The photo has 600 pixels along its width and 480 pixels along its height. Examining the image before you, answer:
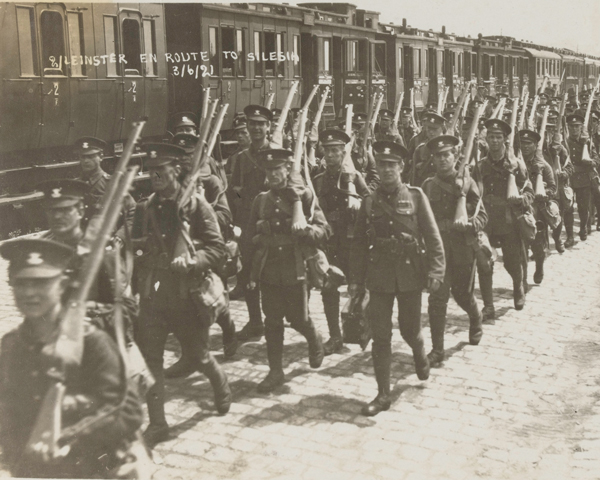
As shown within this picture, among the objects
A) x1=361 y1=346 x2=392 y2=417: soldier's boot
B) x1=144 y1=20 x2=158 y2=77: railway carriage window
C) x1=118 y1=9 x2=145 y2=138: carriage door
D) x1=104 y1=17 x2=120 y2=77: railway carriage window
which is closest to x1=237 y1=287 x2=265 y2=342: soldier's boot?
x1=361 y1=346 x2=392 y2=417: soldier's boot

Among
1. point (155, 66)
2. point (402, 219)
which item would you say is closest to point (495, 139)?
point (402, 219)

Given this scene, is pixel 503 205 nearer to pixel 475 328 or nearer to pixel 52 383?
pixel 475 328

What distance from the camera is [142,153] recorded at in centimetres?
1089

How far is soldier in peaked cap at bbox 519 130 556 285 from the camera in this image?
31.4ft

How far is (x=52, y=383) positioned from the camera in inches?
132

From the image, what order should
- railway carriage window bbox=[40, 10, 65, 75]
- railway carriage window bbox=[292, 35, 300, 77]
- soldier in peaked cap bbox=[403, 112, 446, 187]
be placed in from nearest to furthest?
soldier in peaked cap bbox=[403, 112, 446, 187] → railway carriage window bbox=[40, 10, 65, 75] → railway carriage window bbox=[292, 35, 300, 77]

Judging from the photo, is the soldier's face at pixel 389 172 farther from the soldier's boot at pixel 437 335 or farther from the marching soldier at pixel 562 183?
the marching soldier at pixel 562 183

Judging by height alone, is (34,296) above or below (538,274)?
above

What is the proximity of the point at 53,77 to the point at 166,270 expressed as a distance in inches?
223

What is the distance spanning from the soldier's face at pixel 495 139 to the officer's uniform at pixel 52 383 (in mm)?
5788

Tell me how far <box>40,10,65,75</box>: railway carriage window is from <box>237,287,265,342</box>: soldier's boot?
14.6 ft

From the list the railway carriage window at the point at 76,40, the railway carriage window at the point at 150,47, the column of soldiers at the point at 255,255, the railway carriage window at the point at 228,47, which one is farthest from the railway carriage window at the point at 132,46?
the column of soldiers at the point at 255,255

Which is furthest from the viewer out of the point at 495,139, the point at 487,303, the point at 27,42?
the point at 27,42

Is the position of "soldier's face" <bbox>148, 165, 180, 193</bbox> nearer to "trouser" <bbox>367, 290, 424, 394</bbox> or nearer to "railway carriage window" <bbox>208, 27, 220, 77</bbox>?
"trouser" <bbox>367, 290, 424, 394</bbox>
